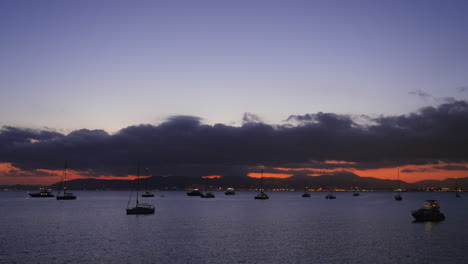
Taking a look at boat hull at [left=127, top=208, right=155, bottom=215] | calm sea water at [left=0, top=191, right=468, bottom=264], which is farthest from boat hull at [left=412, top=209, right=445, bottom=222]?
boat hull at [left=127, top=208, right=155, bottom=215]

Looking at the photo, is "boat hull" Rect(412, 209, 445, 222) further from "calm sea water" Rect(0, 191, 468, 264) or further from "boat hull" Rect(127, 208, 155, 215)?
"boat hull" Rect(127, 208, 155, 215)

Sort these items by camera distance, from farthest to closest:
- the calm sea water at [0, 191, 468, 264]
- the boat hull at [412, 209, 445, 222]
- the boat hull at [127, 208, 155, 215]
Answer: the boat hull at [127, 208, 155, 215]
the boat hull at [412, 209, 445, 222]
the calm sea water at [0, 191, 468, 264]

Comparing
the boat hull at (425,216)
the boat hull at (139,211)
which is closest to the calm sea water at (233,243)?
the boat hull at (425,216)

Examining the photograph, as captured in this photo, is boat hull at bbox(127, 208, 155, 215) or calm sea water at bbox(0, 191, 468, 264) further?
boat hull at bbox(127, 208, 155, 215)

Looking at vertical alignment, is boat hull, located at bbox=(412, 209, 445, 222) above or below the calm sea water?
above

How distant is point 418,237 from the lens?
85688 mm

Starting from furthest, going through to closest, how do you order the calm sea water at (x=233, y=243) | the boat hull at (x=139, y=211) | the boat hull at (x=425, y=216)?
the boat hull at (x=139, y=211) < the boat hull at (x=425, y=216) < the calm sea water at (x=233, y=243)

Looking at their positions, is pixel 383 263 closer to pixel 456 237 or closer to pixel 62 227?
pixel 456 237

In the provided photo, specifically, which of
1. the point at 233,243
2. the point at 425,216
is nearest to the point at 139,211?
the point at 233,243

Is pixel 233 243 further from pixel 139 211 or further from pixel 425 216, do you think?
pixel 139 211

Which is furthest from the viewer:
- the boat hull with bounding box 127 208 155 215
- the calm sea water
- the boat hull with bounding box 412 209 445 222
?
the boat hull with bounding box 127 208 155 215

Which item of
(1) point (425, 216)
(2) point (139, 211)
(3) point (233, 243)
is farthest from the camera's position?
(2) point (139, 211)

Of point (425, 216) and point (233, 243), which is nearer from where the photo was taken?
point (233, 243)

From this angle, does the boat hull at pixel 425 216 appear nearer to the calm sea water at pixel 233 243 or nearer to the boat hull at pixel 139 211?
the calm sea water at pixel 233 243
